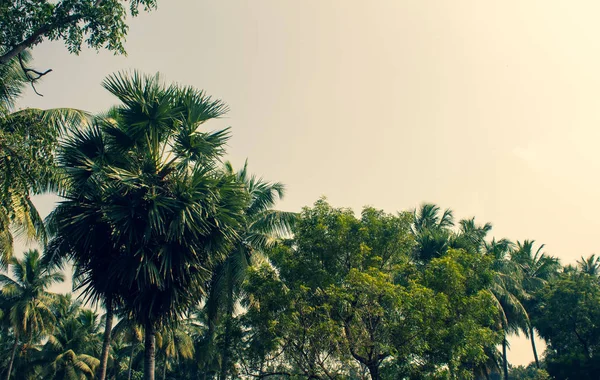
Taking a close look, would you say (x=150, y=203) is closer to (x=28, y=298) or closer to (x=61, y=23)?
(x=61, y=23)

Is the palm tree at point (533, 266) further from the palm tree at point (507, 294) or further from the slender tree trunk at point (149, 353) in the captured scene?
the slender tree trunk at point (149, 353)

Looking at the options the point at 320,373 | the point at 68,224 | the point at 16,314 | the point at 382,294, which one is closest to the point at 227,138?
the point at 68,224

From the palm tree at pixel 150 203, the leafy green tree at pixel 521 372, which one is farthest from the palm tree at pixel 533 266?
the palm tree at pixel 150 203

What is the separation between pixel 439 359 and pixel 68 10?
14934 millimetres

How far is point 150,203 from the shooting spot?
13008 millimetres

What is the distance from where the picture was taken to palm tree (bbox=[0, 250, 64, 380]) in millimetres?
32844

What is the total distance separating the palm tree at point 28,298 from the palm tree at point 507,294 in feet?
105

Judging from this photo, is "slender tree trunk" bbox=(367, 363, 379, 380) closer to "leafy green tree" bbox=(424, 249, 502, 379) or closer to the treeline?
the treeline

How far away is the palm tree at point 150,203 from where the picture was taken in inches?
500

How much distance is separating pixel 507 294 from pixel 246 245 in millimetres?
19247

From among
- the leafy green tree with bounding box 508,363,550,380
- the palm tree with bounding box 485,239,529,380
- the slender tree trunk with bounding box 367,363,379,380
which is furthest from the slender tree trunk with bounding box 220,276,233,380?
the leafy green tree with bounding box 508,363,550,380

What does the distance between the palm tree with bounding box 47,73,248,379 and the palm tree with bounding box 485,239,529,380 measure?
21593 mm

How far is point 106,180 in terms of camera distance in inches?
520

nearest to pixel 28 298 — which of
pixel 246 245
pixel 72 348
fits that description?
pixel 72 348
